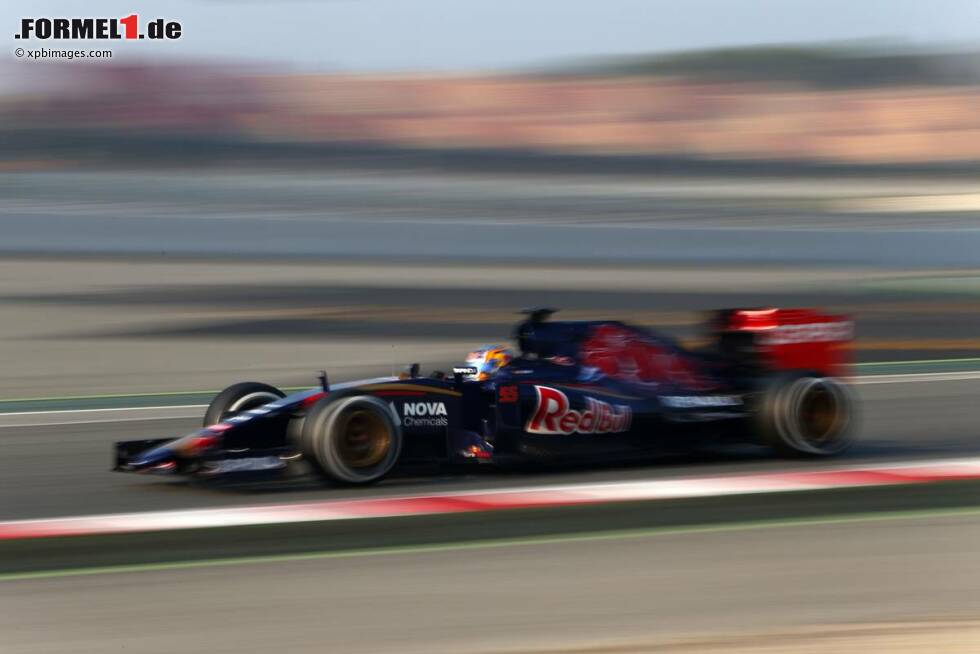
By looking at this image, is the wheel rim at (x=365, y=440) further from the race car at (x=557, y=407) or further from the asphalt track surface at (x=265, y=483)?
the asphalt track surface at (x=265, y=483)

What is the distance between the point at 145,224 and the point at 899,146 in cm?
517

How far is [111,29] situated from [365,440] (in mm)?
3814

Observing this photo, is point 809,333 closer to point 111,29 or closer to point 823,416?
point 823,416

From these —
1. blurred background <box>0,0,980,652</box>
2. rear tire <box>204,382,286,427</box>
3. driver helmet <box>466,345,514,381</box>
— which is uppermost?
blurred background <box>0,0,980,652</box>

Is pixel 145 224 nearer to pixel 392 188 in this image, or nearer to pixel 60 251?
pixel 60 251

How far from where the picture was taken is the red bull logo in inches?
256

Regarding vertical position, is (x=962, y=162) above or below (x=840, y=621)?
above

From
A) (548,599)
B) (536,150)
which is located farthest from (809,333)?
(548,599)

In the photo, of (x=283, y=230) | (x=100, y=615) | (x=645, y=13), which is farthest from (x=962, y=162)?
(x=100, y=615)

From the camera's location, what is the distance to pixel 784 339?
23.9 feet

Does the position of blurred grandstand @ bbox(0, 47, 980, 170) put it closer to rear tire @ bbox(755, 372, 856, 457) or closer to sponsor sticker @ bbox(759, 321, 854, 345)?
sponsor sticker @ bbox(759, 321, 854, 345)

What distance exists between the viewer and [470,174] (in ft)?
27.2

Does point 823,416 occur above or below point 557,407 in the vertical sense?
below

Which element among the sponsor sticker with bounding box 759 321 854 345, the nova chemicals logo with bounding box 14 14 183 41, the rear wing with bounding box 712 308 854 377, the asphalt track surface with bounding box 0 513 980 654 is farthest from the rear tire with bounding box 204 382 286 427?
the nova chemicals logo with bounding box 14 14 183 41
